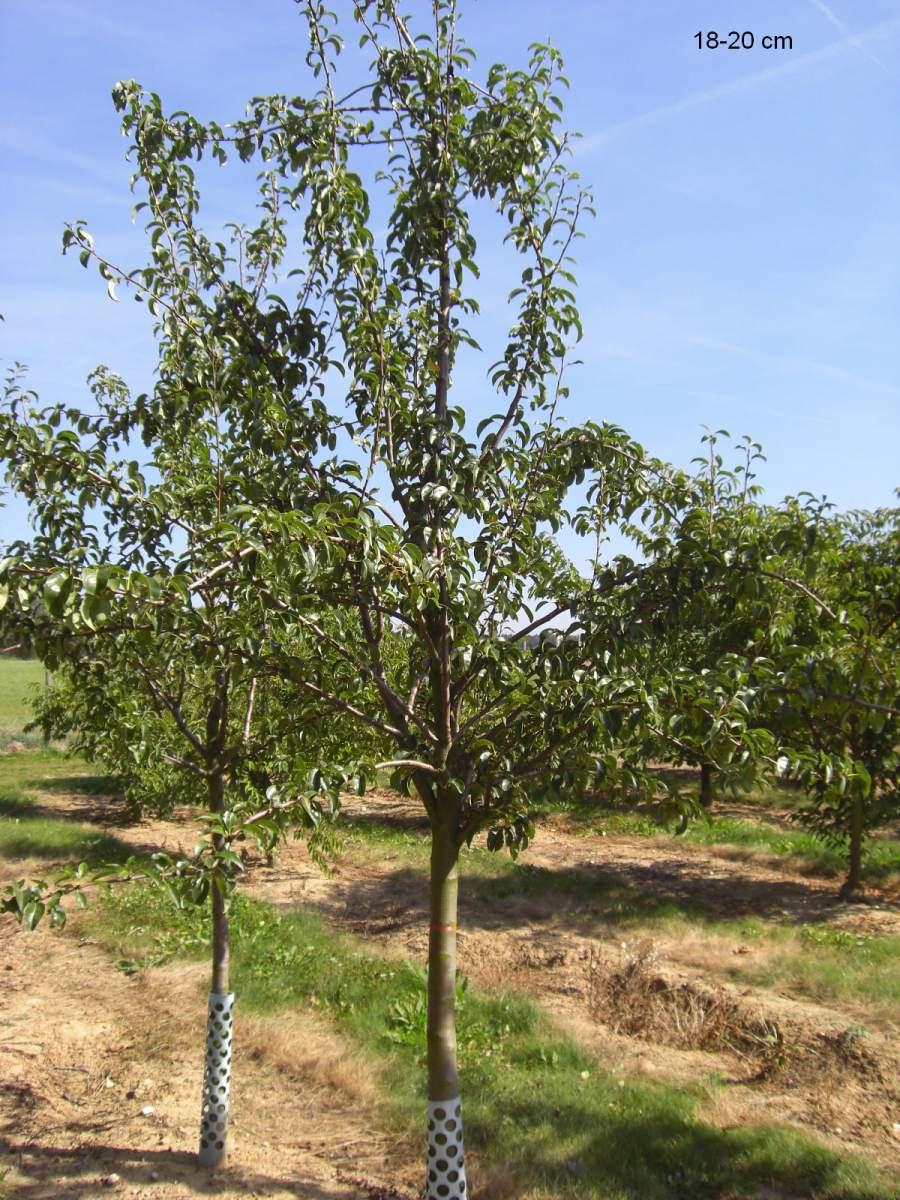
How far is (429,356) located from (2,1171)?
16.4 ft

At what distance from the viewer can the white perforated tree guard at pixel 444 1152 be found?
376cm

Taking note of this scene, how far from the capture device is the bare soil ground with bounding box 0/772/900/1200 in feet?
17.1

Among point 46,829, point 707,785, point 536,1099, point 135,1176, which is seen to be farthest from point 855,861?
point 46,829

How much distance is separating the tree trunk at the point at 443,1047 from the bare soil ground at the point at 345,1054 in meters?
1.36

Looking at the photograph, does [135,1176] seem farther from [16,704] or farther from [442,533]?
[16,704]

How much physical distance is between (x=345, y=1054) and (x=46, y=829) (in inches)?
347

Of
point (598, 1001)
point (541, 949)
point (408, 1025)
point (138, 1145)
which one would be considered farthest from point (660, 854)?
point (138, 1145)

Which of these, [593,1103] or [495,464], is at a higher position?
[495,464]

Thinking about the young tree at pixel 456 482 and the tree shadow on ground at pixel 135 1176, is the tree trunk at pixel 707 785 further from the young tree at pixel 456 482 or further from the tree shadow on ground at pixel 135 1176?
the tree shadow on ground at pixel 135 1176

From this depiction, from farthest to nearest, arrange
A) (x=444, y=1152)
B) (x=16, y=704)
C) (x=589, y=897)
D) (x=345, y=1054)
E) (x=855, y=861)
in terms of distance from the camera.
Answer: (x=16, y=704) → (x=589, y=897) → (x=855, y=861) → (x=345, y=1054) → (x=444, y=1152)

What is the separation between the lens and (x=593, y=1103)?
5930mm

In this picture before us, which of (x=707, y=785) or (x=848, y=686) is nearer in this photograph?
(x=848, y=686)

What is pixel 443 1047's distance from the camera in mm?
3824

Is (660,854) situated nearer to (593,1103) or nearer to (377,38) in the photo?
(593,1103)
